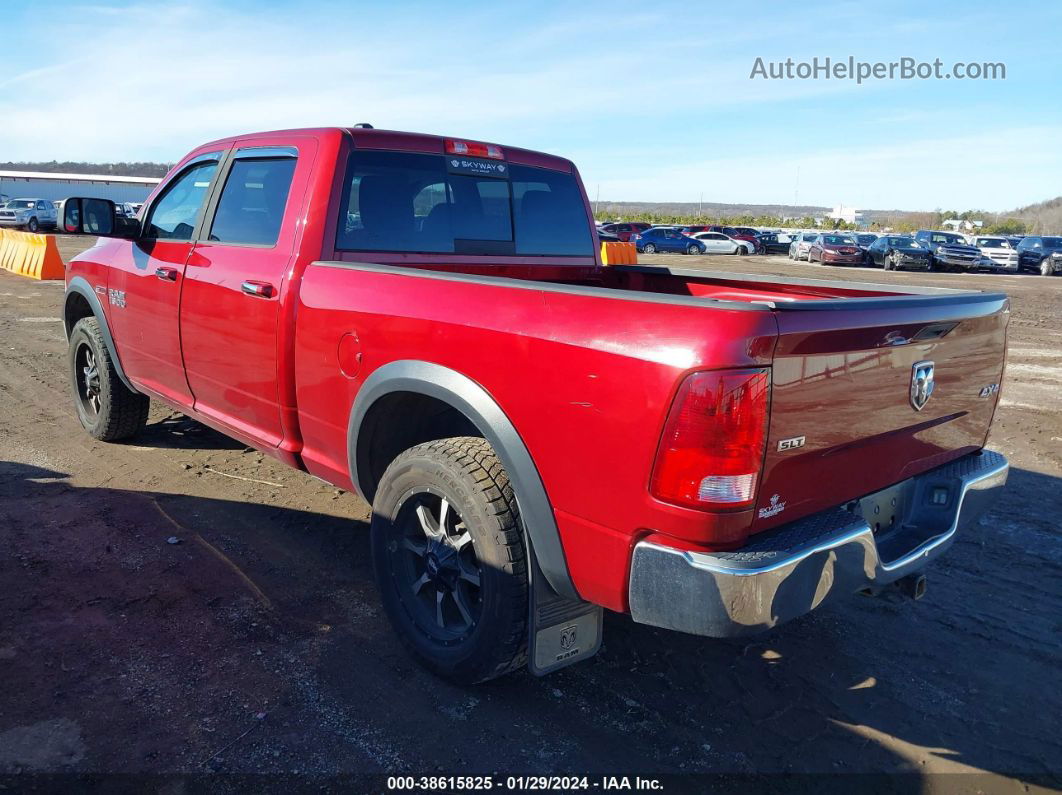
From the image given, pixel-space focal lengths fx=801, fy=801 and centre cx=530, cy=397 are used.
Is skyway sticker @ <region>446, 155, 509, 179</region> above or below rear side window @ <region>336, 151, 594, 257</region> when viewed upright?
above

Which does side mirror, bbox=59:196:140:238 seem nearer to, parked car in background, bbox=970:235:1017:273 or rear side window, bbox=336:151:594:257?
rear side window, bbox=336:151:594:257

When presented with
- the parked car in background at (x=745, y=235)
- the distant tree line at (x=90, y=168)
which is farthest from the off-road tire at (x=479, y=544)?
the distant tree line at (x=90, y=168)

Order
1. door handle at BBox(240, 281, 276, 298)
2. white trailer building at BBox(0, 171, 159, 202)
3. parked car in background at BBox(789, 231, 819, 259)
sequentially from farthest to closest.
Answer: white trailer building at BBox(0, 171, 159, 202)
parked car in background at BBox(789, 231, 819, 259)
door handle at BBox(240, 281, 276, 298)

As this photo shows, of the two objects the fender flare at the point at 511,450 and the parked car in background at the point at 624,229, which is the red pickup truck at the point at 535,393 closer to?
the fender flare at the point at 511,450

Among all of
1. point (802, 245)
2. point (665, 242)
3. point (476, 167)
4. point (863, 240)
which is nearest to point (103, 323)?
point (476, 167)

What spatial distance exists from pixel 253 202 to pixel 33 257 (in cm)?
1727

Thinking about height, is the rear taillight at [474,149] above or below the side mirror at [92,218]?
above

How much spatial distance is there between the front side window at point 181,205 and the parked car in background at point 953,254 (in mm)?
34077

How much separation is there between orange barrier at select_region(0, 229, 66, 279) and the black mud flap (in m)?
17.7

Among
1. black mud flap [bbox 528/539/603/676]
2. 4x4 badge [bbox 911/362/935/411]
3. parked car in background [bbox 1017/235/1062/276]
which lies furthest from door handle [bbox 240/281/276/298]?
parked car in background [bbox 1017/235/1062/276]

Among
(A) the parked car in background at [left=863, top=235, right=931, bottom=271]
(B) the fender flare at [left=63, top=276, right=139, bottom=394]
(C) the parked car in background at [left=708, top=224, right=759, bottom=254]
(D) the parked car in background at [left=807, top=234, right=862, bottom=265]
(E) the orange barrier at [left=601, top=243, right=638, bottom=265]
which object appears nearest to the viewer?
(B) the fender flare at [left=63, top=276, right=139, bottom=394]

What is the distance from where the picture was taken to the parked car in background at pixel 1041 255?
32.0m

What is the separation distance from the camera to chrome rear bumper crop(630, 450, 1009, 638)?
2.19 meters

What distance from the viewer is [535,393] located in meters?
2.55
